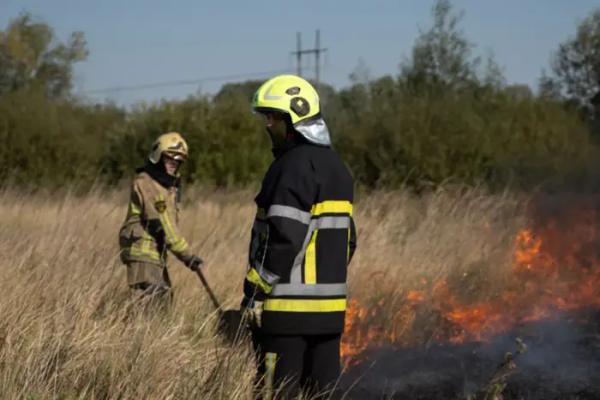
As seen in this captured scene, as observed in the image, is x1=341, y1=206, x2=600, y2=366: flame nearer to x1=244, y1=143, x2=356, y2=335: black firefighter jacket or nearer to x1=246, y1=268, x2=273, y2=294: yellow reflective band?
x1=244, y1=143, x2=356, y2=335: black firefighter jacket

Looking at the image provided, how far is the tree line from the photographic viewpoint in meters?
18.6

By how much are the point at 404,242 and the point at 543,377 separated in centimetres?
383

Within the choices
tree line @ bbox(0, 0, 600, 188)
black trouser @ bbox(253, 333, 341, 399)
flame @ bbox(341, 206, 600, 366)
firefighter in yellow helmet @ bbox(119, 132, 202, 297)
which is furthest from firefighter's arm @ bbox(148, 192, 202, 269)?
tree line @ bbox(0, 0, 600, 188)

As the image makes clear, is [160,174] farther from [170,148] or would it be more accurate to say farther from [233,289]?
[233,289]

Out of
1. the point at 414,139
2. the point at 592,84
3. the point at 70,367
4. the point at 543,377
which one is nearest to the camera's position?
the point at 70,367

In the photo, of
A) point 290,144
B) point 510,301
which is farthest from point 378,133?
point 290,144

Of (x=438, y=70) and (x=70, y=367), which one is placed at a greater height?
(x=438, y=70)

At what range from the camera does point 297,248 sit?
455 cm

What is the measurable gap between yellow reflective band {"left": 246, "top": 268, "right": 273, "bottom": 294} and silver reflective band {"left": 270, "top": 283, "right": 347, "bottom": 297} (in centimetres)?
5

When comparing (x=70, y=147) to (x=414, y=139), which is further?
(x=70, y=147)

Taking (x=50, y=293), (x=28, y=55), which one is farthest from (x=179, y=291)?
(x=28, y=55)

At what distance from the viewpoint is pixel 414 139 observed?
1866cm

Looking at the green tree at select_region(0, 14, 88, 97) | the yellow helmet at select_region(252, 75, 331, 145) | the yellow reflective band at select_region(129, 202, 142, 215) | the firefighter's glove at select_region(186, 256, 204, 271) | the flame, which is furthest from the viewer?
the green tree at select_region(0, 14, 88, 97)

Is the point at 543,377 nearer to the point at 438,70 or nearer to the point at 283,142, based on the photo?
the point at 283,142
